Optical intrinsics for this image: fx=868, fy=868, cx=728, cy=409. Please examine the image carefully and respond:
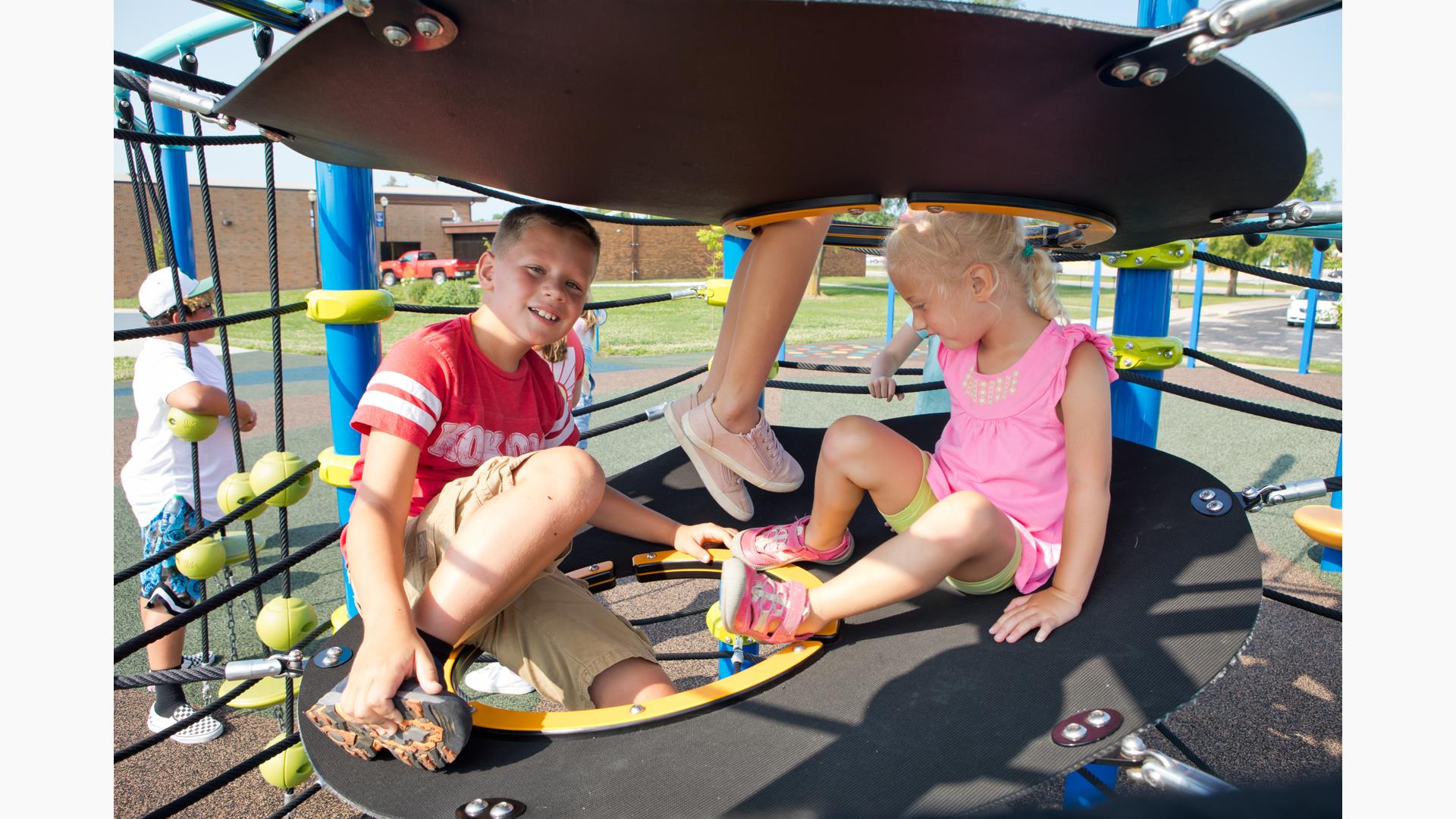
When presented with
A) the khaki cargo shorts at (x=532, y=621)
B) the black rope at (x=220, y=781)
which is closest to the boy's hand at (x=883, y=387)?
the khaki cargo shorts at (x=532, y=621)

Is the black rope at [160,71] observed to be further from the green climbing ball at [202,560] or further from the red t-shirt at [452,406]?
the green climbing ball at [202,560]

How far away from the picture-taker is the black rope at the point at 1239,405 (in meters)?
1.55

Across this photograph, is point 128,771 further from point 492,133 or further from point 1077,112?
point 1077,112

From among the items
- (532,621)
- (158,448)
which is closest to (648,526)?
(532,621)

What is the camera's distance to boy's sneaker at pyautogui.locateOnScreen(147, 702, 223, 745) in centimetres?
217

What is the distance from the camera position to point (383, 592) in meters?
1.18

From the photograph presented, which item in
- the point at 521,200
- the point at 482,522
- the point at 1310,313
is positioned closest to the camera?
the point at 482,522

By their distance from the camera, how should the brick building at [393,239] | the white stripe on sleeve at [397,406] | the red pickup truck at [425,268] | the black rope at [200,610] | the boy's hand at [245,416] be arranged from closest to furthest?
the black rope at [200,610], the white stripe on sleeve at [397,406], the boy's hand at [245,416], the red pickup truck at [425,268], the brick building at [393,239]

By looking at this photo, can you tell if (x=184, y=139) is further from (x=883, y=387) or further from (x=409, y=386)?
(x=883, y=387)

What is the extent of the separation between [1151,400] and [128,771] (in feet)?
8.11

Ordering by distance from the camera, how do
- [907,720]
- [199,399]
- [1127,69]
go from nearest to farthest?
[1127,69] → [907,720] → [199,399]

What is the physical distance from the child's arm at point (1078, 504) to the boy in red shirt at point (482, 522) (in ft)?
→ 1.90

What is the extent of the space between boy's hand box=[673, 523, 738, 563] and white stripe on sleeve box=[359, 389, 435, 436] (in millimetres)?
618

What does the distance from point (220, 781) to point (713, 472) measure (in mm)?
1019
